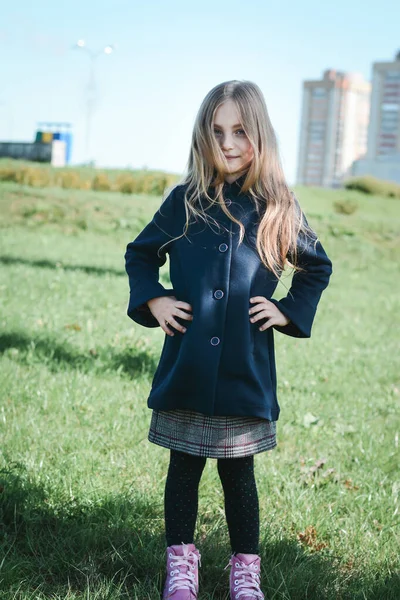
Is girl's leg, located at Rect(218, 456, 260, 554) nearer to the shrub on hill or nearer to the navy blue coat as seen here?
the navy blue coat

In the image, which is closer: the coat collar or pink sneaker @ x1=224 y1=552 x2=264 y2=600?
pink sneaker @ x1=224 y1=552 x2=264 y2=600

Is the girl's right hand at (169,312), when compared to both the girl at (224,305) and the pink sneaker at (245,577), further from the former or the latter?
the pink sneaker at (245,577)

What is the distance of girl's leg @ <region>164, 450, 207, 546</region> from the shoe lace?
48 millimetres

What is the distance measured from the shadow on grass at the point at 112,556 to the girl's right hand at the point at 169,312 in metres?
0.76

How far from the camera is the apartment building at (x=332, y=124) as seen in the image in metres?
116

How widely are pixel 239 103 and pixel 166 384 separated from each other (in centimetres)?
87

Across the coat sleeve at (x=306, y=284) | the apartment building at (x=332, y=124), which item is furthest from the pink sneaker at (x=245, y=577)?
the apartment building at (x=332, y=124)

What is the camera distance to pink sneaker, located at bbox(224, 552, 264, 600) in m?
2.26

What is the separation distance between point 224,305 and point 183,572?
799mm

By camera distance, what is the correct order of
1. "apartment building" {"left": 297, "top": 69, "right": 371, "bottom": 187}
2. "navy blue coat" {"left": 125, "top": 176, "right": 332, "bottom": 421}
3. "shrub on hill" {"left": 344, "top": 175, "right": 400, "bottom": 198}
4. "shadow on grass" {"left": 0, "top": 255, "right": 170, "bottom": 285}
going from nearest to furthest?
"navy blue coat" {"left": 125, "top": 176, "right": 332, "bottom": 421}
"shadow on grass" {"left": 0, "top": 255, "right": 170, "bottom": 285}
"shrub on hill" {"left": 344, "top": 175, "right": 400, "bottom": 198}
"apartment building" {"left": 297, "top": 69, "right": 371, "bottom": 187}

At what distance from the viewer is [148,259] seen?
2.43m

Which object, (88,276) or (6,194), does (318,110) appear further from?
(88,276)

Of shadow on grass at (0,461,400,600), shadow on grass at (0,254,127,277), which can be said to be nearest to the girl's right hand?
shadow on grass at (0,461,400,600)

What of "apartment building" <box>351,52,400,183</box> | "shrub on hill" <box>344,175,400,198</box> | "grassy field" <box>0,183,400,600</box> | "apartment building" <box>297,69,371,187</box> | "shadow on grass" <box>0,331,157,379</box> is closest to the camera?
"grassy field" <box>0,183,400,600</box>
